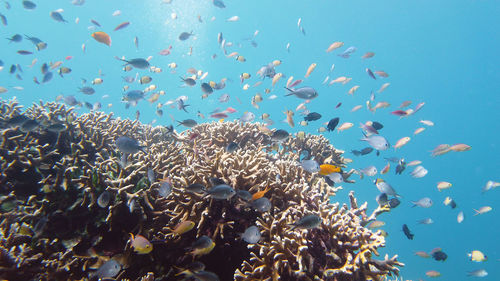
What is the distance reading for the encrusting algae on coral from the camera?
290 cm

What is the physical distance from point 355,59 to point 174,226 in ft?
378

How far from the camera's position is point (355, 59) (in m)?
102

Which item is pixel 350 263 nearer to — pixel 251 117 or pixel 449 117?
pixel 251 117

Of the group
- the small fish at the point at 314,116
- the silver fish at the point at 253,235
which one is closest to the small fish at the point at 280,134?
the small fish at the point at 314,116

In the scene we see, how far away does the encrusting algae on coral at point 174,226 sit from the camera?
114 inches

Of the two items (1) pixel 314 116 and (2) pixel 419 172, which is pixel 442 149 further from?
(1) pixel 314 116

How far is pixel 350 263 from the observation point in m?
2.87

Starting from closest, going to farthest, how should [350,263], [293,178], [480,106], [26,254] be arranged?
[350,263] → [26,254] → [293,178] → [480,106]

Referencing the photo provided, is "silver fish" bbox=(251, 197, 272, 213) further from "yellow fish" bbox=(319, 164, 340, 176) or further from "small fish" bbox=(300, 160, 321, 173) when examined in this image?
"yellow fish" bbox=(319, 164, 340, 176)

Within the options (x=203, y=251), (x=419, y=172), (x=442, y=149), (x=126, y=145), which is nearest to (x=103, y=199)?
(x=126, y=145)

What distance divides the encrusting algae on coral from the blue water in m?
83.3

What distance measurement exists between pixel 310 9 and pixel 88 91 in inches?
4592

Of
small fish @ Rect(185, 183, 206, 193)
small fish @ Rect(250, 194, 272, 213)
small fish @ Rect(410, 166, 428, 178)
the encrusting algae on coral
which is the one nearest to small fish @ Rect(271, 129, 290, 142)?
the encrusting algae on coral

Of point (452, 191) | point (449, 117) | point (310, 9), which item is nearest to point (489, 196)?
point (452, 191)
